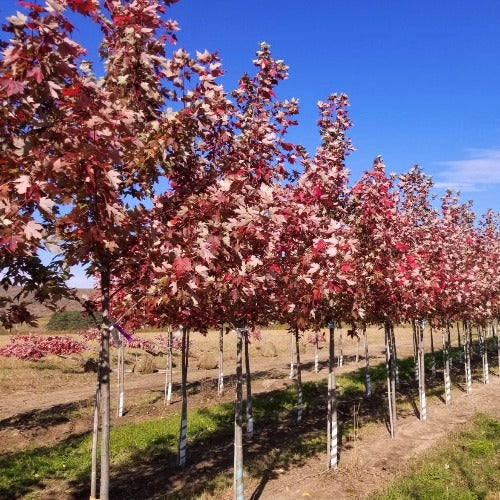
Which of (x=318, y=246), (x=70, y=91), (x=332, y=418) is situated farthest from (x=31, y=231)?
(x=332, y=418)

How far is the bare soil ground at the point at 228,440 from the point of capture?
955cm

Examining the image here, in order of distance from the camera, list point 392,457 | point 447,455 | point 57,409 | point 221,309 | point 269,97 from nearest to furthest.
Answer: point 221,309, point 269,97, point 447,455, point 392,457, point 57,409

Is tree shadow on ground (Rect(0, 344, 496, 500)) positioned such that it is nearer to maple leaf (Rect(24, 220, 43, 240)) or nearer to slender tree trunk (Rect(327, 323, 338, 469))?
slender tree trunk (Rect(327, 323, 338, 469))

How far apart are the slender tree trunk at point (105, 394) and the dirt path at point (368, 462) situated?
15.0 ft

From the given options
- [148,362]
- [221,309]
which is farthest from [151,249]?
[148,362]

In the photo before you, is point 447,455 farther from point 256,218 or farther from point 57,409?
point 57,409

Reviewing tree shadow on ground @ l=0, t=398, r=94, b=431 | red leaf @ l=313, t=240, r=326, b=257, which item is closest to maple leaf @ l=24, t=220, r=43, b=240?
red leaf @ l=313, t=240, r=326, b=257

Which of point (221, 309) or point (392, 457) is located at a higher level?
point (221, 309)

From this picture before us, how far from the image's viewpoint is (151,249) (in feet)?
17.4

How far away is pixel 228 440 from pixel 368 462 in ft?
13.5

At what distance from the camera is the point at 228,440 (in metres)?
13.1

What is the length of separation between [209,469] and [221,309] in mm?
4955

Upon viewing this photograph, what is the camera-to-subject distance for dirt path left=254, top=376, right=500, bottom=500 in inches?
357

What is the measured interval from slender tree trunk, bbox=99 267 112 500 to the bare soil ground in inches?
166
